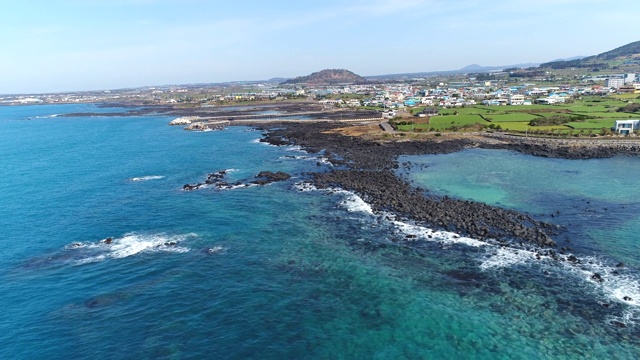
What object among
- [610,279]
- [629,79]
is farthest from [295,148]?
[629,79]

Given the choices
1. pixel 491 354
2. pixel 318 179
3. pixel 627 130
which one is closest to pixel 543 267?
pixel 491 354

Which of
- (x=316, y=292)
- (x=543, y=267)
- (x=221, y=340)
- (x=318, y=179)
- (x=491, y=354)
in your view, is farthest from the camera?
(x=318, y=179)

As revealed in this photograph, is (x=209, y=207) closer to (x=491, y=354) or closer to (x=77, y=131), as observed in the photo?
(x=491, y=354)

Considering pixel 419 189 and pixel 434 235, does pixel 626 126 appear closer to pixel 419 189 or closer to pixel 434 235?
pixel 419 189

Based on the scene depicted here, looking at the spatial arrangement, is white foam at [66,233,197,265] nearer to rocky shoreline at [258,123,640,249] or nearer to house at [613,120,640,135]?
rocky shoreline at [258,123,640,249]

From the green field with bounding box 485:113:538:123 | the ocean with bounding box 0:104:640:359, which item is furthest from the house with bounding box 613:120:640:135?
the ocean with bounding box 0:104:640:359

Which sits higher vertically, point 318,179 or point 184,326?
point 318,179

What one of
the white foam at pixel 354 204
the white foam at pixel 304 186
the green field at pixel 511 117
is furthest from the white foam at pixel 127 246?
the green field at pixel 511 117
